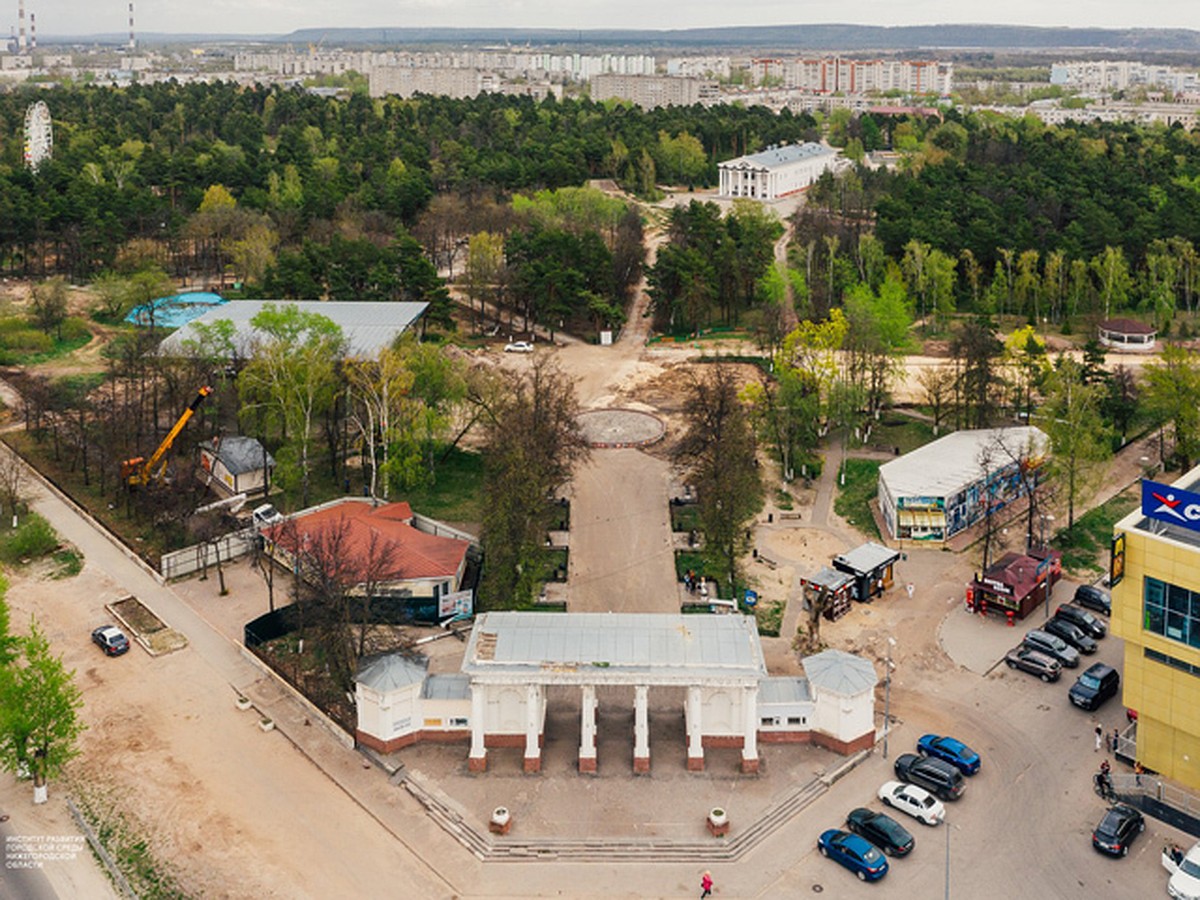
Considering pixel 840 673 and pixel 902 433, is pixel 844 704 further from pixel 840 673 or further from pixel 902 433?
pixel 902 433

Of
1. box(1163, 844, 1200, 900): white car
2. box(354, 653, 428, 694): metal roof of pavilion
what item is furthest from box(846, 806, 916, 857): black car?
box(354, 653, 428, 694): metal roof of pavilion

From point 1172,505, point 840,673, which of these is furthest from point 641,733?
point 1172,505

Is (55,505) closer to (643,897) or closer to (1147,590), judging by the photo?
(643,897)

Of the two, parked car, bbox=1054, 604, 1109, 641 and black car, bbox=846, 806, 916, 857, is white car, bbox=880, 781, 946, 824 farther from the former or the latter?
parked car, bbox=1054, 604, 1109, 641

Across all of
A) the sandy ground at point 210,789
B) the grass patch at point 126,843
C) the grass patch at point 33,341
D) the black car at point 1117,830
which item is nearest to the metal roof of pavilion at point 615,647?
the sandy ground at point 210,789

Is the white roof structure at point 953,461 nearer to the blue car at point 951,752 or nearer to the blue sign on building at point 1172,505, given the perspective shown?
the blue car at point 951,752
